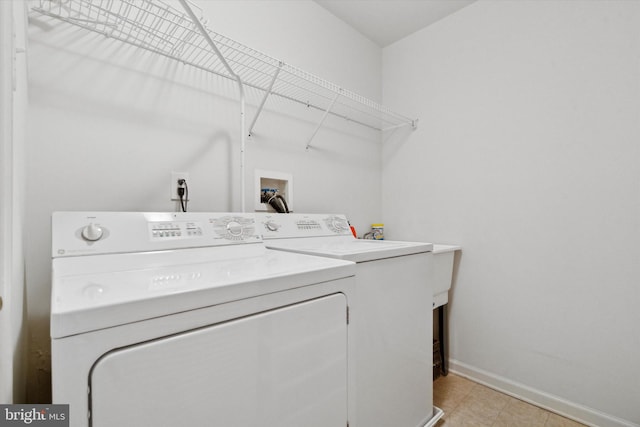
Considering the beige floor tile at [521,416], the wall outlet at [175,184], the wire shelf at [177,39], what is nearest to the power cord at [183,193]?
the wall outlet at [175,184]

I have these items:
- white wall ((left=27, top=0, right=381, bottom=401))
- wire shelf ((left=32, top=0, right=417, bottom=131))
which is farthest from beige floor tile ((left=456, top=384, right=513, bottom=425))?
wire shelf ((left=32, top=0, right=417, bottom=131))

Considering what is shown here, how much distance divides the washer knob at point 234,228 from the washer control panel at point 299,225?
121mm

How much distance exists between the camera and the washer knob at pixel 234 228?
1.20 m

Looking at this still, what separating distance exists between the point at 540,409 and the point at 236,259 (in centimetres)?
197

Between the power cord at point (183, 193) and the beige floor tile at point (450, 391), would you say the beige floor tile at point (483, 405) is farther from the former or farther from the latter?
the power cord at point (183, 193)

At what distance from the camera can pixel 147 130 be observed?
51.0 inches

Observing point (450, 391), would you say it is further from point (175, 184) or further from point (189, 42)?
point (189, 42)

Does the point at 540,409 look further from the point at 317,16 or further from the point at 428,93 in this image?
the point at 317,16

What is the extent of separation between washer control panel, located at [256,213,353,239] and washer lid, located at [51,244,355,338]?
33 cm

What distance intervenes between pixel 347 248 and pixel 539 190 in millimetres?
1333

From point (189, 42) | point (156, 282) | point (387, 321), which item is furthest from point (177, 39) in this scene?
point (387, 321)

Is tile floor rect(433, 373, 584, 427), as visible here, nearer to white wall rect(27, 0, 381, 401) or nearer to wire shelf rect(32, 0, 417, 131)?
white wall rect(27, 0, 381, 401)

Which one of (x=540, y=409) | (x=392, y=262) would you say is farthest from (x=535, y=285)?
(x=392, y=262)

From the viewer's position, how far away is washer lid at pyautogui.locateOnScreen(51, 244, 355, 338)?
493 mm
